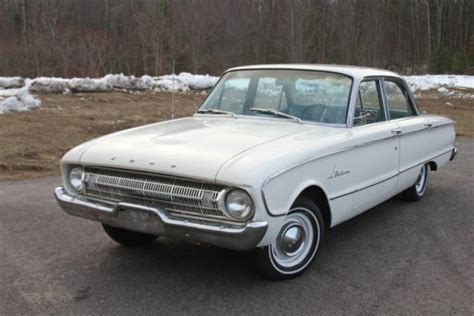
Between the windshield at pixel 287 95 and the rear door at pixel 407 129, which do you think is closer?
the windshield at pixel 287 95

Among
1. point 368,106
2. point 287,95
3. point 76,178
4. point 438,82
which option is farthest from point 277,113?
point 438,82

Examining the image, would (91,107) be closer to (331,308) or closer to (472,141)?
(472,141)

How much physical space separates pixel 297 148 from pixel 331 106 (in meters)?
1.14

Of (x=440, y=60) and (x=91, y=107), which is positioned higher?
(x=440, y=60)

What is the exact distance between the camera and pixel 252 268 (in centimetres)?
417

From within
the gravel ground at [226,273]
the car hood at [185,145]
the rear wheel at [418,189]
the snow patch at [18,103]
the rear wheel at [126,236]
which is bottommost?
the gravel ground at [226,273]

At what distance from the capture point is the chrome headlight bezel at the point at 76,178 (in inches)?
163

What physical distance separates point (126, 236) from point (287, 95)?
6.43 feet

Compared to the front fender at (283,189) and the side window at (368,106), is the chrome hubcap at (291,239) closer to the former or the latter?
the front fender at (283,189)

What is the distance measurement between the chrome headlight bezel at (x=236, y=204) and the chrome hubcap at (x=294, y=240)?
50 cm

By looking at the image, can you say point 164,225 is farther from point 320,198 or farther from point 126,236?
point 320,198

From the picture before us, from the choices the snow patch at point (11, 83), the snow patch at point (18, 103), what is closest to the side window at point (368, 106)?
the snow patch at point (18, 103)

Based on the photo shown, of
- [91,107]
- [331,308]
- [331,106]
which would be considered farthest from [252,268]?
[91,107]

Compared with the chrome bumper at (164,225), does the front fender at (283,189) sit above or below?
above
